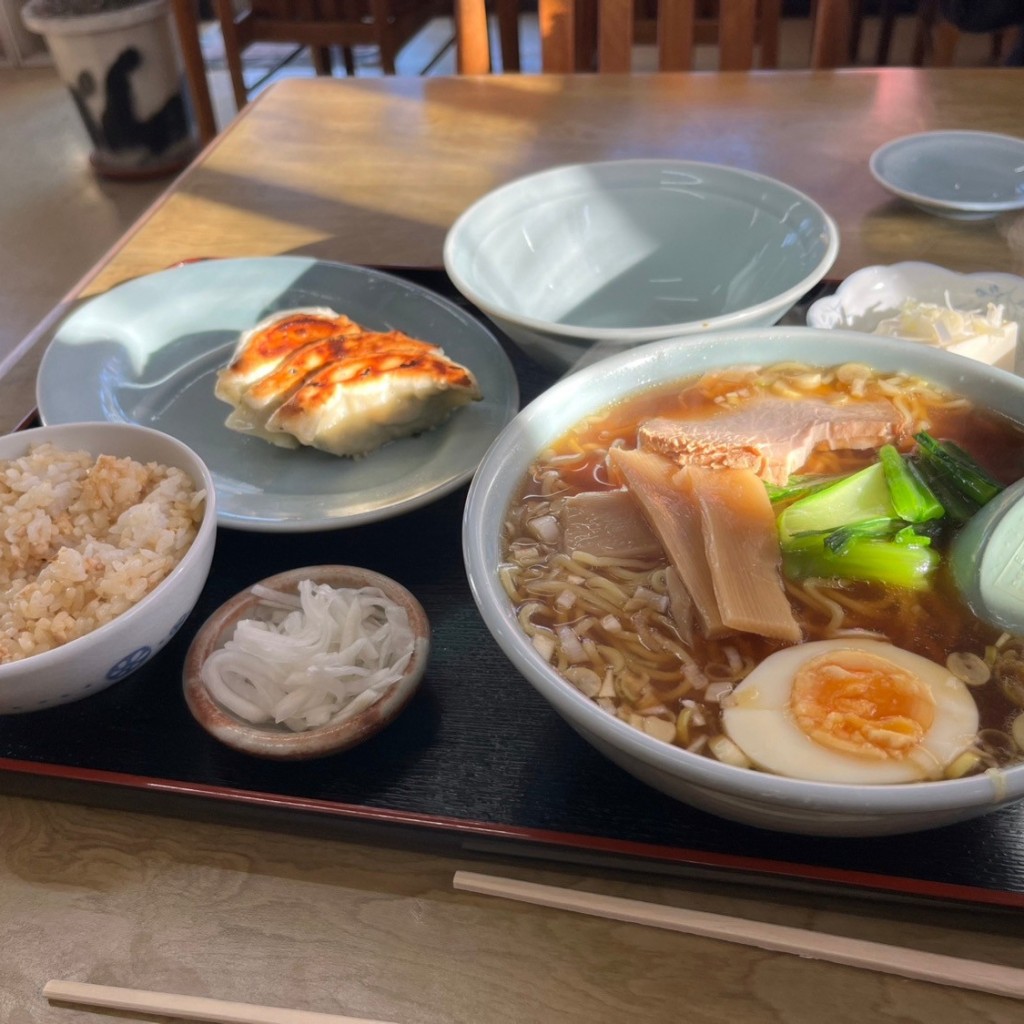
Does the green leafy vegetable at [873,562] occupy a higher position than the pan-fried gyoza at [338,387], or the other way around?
the green leafy vegetable at [873,562]

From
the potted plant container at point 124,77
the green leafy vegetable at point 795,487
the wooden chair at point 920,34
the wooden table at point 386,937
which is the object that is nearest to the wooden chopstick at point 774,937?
the wooden table at point 386,937

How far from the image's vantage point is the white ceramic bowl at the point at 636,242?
1.54m

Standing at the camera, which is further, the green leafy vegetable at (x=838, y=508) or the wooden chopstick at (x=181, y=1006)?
the green leafy vegetable at (x=838, y=508)

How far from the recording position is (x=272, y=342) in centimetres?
150

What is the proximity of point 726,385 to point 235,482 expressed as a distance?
29.0 inches

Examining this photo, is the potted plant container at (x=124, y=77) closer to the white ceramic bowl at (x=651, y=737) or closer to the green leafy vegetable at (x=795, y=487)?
the white ceramic bowl at (x=651, y=737)

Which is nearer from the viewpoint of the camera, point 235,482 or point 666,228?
point 235,482

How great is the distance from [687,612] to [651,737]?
9.0 inches

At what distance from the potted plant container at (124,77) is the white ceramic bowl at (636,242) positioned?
10.9ft

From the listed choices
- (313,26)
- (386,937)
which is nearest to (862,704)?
(386,937)

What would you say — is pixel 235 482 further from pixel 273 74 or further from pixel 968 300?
pixel 273 74

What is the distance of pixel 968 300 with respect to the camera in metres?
1.45

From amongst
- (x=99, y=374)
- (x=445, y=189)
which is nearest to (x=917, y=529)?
(x=99, y=374)

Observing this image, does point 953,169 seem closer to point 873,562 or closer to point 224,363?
point 873,562
